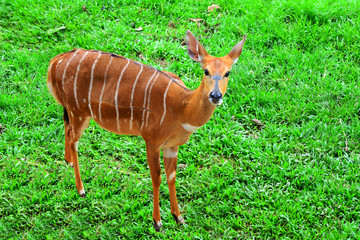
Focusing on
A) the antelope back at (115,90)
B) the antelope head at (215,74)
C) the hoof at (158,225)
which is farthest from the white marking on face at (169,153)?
the antelope head at (215,74)

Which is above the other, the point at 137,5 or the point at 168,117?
the point at 168,117

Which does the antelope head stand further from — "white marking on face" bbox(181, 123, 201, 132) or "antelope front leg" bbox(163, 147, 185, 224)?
"antelope front leg" bbox(163, 147, 185, 224)

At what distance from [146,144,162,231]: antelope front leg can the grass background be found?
13 centimetres

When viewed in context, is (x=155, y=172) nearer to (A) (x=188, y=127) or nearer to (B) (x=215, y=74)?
(A) (x=188, y=127)

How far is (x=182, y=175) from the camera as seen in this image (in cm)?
462

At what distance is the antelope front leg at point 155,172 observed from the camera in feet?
12.1

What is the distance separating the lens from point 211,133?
16.3 feet

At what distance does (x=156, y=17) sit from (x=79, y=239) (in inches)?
149

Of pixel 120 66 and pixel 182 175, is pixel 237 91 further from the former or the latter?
pixel 120 66

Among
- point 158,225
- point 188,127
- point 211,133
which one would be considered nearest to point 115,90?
point 188,127

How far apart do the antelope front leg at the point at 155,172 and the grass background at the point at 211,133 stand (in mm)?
134

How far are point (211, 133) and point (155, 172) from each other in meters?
1.35

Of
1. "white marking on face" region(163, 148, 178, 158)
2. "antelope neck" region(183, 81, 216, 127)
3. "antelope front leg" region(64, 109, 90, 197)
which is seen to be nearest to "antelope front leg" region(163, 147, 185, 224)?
"white marking on face" region(163, 148, 178, 158)

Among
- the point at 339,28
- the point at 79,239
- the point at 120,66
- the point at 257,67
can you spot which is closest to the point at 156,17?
the point at 257,67
